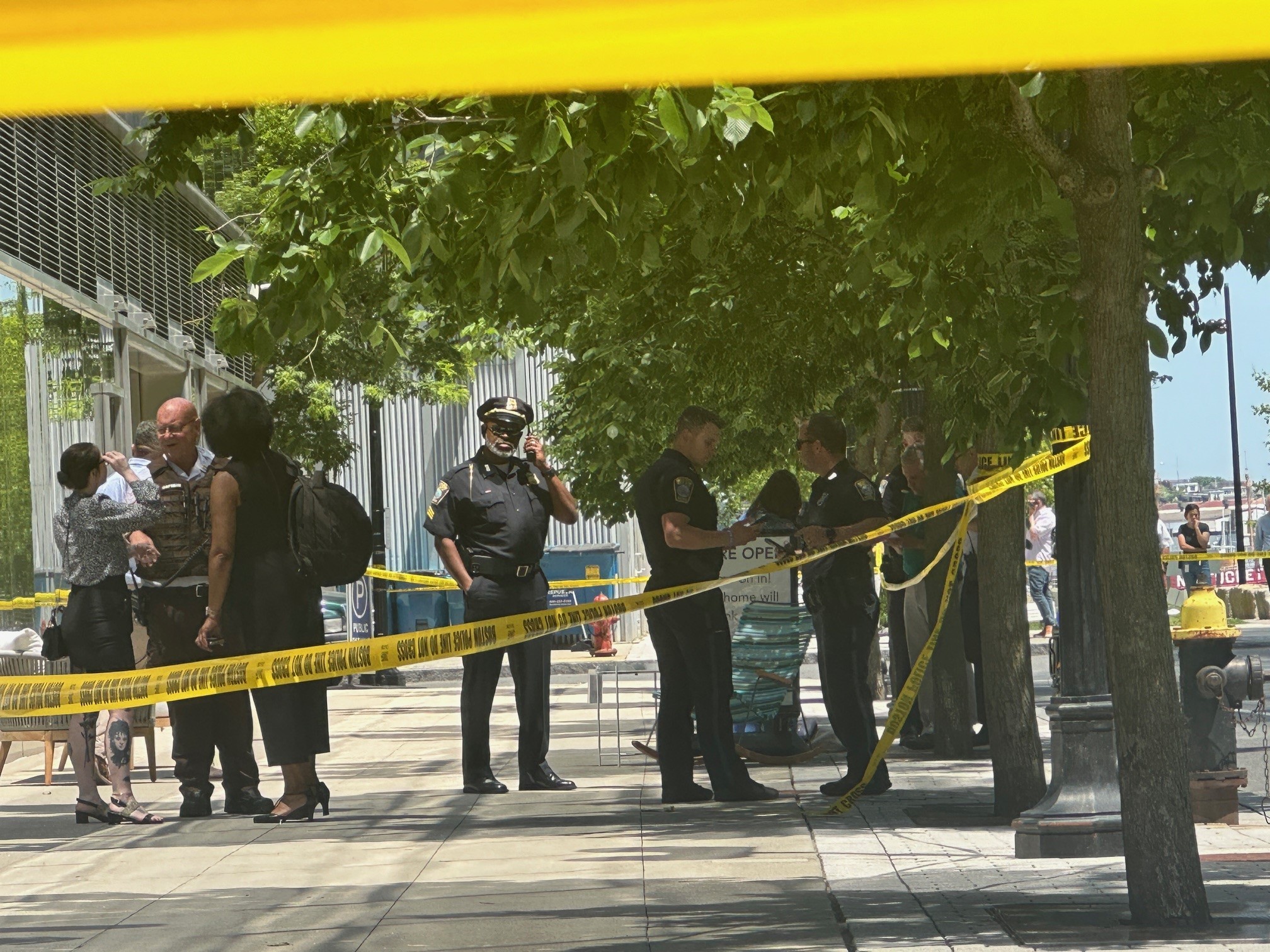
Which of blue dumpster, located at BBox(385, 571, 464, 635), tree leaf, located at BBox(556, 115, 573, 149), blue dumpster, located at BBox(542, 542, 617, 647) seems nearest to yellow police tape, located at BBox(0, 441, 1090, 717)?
tree leaf, located at BBox(556, 115, 573, 149)

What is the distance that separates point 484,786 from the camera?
11.0m

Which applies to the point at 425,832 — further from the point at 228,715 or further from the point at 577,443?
the point at 577,443

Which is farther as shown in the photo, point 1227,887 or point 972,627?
point 972,627

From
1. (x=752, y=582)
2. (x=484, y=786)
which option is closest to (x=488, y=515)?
(x=484, y=786)

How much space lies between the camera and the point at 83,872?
853 cm

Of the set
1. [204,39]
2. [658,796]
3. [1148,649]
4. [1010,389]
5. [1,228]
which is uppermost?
[1,228]

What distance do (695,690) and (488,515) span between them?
1.55 metres

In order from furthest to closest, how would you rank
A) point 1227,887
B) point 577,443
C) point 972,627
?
point 577,443
point 972,627
point 1227,887

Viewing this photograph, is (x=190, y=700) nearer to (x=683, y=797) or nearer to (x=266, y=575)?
(x=266, y=575)

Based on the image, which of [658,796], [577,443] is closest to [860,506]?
[658,796]

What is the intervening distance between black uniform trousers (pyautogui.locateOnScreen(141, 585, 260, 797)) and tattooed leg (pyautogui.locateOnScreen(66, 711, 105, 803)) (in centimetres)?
57

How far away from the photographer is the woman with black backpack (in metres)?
8.92

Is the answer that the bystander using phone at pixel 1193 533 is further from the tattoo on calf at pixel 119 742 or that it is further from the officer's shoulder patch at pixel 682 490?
the tattoo on calf at pixel 119 742

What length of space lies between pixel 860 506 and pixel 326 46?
5.36m
